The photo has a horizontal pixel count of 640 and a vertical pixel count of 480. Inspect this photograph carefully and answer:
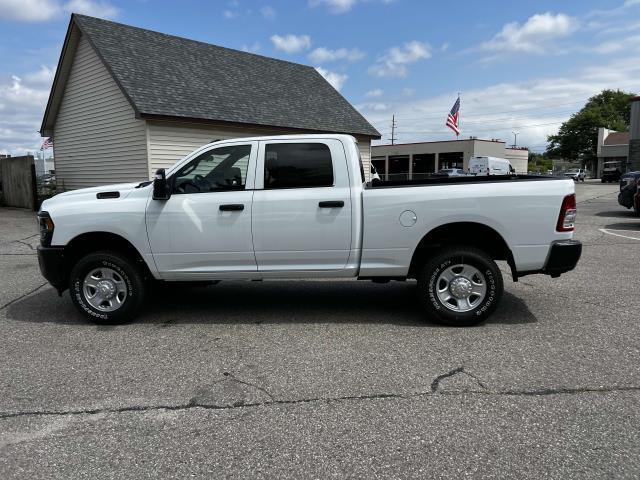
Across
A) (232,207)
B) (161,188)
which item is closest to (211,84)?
(161,188)

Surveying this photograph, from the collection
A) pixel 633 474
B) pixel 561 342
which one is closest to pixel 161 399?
pixel 633 474

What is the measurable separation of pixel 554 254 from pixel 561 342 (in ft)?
2.82

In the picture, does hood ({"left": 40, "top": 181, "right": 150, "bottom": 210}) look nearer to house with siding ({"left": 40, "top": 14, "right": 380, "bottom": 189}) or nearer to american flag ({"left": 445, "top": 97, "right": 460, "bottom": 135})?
house with siding ({"left": 40, "top": 14, "right": 380, "bottom": 189})

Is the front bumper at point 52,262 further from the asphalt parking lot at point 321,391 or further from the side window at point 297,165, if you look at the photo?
the side window at point 297,165

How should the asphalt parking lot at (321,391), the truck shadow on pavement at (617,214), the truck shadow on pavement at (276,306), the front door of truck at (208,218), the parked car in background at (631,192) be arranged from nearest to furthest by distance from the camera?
1. the asphalt parking lot at (321,391)
2. the front door of truck at (208,218)
3. the truck shadow on pavement at (276,306)
4. the parked car in background at (631,192)
5. the truck shadow on pavement at (617,214)

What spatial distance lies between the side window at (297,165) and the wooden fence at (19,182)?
1662 cm

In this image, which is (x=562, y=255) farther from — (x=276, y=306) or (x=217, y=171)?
(x=217, y=171)

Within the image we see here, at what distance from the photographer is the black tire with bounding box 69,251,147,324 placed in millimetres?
5223

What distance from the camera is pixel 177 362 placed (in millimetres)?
4289

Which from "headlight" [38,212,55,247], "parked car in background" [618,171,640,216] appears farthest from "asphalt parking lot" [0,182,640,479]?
"parked car in background" [618,171,640,216]

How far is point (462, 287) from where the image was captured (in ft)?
16.7

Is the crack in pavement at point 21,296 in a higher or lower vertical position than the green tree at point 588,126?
lower

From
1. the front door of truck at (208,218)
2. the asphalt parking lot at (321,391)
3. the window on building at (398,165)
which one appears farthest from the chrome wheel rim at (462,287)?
the window on building at (398,165)

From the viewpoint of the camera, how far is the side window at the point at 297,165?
514 cm
